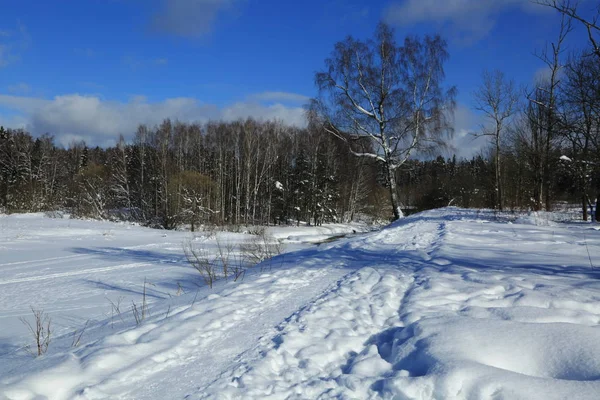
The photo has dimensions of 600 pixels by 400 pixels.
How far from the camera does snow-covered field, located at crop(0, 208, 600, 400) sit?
2.32m

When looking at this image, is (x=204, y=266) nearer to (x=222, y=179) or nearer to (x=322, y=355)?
(x=322, y=355)

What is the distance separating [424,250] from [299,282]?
3632 mm

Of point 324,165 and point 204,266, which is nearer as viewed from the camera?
point 204,266

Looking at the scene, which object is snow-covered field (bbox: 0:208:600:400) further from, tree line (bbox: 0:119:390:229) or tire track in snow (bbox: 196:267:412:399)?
tree line (bbox: 0:119:390:229)

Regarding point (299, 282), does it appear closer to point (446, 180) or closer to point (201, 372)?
point (201, 372)

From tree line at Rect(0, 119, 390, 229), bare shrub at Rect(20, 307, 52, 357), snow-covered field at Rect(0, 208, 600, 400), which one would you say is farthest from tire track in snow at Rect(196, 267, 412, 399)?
tree line at Rect(0, 119, 390, 229)

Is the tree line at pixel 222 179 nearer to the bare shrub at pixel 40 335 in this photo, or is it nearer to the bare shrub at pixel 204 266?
the bare shrub at pixel 204 266

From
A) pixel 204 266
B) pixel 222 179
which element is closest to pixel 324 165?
pixel 222 179

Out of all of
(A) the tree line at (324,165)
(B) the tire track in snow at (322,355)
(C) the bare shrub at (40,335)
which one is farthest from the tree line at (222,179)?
(B) the tire track in snow at (322,355)

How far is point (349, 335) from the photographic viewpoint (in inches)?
127

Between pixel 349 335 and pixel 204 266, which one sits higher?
pixel 349 335

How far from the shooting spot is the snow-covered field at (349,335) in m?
2.32

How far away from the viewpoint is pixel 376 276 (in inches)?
213

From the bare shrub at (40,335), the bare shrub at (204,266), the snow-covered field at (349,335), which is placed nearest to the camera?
the snow-covered field at (349,335)
